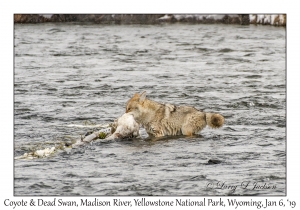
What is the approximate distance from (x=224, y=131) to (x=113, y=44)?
52.7ft

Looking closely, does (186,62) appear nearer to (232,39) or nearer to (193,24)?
(232,39)

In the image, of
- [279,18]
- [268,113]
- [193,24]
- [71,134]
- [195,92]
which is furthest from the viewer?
[193,24]

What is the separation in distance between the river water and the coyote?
0.26 meters

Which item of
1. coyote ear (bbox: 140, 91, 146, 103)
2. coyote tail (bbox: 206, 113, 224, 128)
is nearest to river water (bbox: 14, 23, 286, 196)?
coyote tail (bbox: 206, 113, 224, 128)

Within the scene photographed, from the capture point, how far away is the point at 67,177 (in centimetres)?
1105

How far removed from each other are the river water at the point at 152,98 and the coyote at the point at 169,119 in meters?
0.26

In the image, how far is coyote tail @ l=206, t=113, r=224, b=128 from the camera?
14039mm

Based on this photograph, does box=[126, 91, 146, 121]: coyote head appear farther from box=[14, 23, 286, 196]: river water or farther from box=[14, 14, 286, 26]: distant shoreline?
box=[14, 14, 286, 26]: distant shoreline

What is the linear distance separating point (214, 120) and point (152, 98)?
5.23 meters

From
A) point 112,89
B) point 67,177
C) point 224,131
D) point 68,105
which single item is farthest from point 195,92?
point 67,177

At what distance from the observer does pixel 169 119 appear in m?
14.3

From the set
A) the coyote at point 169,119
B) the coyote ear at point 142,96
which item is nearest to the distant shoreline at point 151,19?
the coyote at point 169,119

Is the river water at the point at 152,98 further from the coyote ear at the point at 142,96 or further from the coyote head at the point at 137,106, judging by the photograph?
the coyote ear at the point at 142,96

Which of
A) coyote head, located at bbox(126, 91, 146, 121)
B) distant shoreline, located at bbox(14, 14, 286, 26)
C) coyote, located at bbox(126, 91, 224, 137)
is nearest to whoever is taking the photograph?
coyote head, located at bbox(126, 91, 146, 121)
